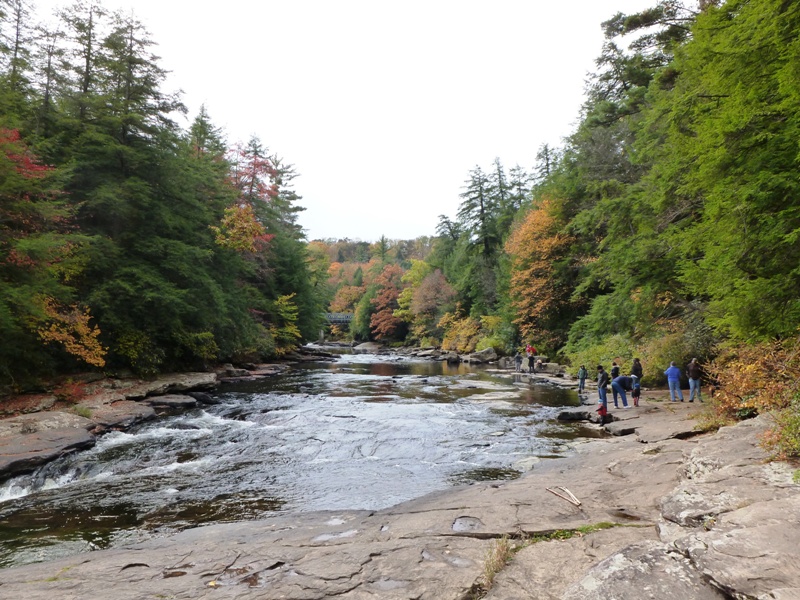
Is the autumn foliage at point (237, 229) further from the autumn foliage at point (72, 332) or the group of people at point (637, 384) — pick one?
the group of people at point (637, 384)

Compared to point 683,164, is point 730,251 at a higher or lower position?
lower

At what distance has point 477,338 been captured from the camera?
150 feet

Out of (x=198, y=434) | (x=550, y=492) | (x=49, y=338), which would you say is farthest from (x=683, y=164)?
(x=49, y=338)

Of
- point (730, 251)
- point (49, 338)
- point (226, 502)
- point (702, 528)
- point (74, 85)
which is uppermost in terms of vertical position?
point (74, 85)

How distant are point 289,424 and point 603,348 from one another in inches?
621

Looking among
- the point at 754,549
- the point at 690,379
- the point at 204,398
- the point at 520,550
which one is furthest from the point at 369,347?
the point at 754,549

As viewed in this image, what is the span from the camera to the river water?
712cm

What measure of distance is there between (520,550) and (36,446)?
11.0 metres

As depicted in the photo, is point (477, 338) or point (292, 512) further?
point (477, 338)

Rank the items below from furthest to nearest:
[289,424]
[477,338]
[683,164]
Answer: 1. [477,338]
2. [289,424]
3. [683,164]

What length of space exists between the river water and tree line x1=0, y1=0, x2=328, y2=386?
5.24 meters

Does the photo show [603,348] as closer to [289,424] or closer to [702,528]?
[289,424]

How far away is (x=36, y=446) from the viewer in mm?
10094

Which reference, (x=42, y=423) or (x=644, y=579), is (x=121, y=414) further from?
(x=644, y=579)
